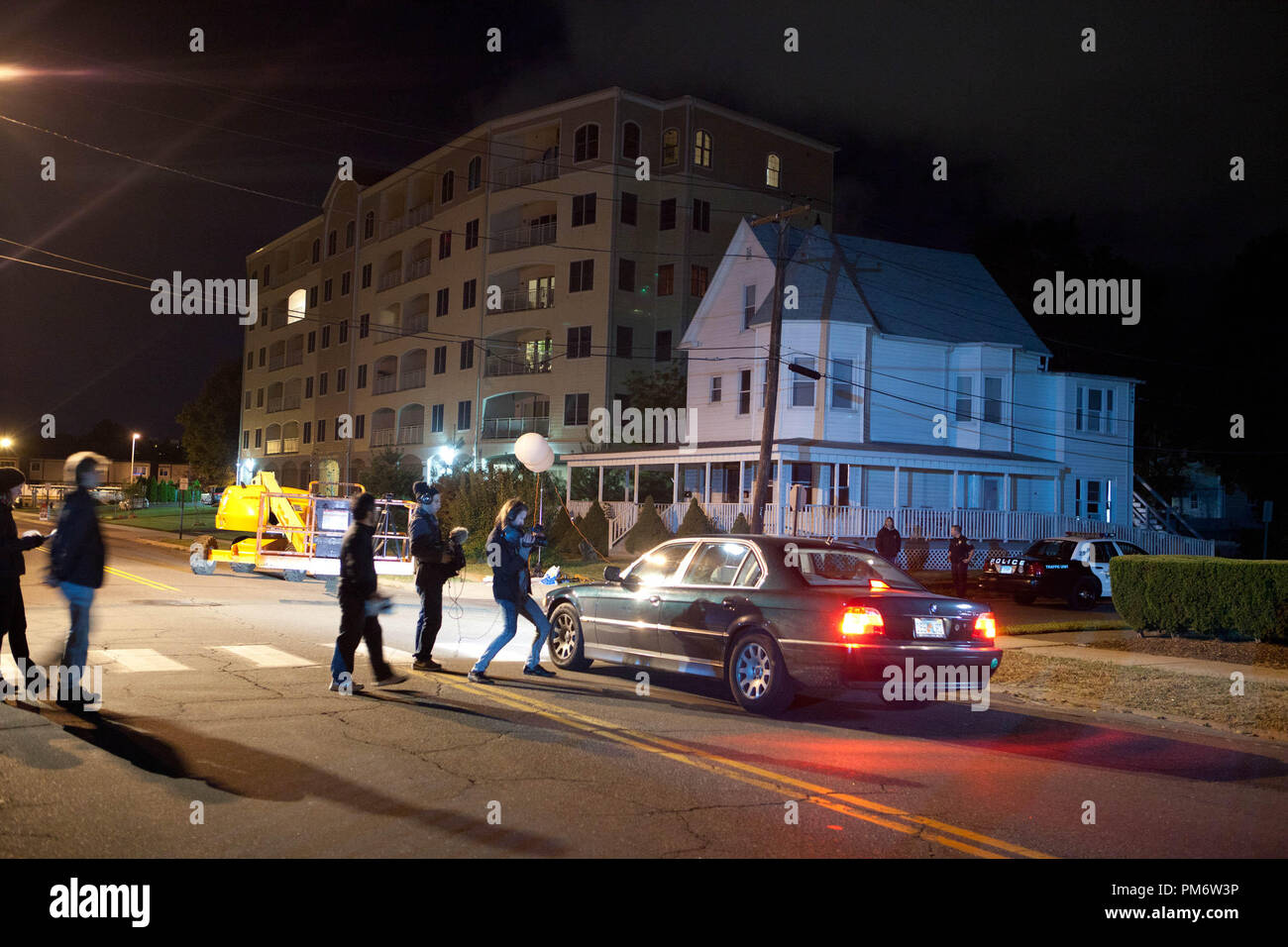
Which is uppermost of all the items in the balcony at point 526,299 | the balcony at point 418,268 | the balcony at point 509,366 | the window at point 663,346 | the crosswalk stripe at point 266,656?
the balcony at point 418,268

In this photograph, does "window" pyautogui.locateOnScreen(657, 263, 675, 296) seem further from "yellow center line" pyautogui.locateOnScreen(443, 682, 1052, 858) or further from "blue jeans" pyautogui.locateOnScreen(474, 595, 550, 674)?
"yellow center line" pyautogui.locateOnScreen(443, 682, 1052, 858)

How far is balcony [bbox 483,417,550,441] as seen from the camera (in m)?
48.0

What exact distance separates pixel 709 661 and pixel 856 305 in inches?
1065

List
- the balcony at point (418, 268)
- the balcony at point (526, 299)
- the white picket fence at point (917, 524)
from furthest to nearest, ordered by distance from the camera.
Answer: the balcony at point (418, 268)
the balcony at point (526, 299)
the white picket fence at point (917, 524)

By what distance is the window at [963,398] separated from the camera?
37281 millimetres

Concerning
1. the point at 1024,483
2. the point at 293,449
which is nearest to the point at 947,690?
the point at 1024,483

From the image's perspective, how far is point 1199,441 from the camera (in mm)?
49375

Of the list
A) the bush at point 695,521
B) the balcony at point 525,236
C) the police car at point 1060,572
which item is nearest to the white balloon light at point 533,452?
the bush at point 695,521

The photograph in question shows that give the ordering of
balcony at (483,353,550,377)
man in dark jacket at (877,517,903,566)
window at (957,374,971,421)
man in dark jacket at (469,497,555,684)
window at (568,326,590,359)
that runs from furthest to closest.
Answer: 1. balcony at (483,353,550,377)
2. window at (568,326,590,359)
3. window at (957,374,971,421)
4. man in dark jacket at (877,517,903,566)
5. man in dark jacket at (469,497,555,684)

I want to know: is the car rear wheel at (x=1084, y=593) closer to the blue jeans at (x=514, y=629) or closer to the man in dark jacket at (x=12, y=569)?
the blue jeans at (x=514, y=629)

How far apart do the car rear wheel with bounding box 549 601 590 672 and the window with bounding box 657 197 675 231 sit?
36788 mm

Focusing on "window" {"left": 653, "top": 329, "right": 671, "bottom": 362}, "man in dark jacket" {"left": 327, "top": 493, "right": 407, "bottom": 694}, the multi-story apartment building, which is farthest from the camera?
"window" {"left": 653, "top": 329, "right": 671, "bottom": 362}

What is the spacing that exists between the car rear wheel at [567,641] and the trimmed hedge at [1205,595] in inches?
355

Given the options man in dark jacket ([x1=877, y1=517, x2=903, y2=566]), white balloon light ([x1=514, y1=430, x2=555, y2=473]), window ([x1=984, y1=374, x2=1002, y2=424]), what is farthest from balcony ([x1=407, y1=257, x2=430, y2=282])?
man in dark jacket ([x1=877, y1=517, x2=903, y2=566])
